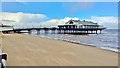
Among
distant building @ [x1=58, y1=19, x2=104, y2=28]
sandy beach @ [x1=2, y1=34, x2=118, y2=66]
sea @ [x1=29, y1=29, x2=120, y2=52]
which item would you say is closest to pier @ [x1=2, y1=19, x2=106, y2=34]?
distant building @ [x1=58, y1=19, x2=104, y2=28]

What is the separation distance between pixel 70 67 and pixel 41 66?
102cm

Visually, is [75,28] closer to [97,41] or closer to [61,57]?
[97,41]

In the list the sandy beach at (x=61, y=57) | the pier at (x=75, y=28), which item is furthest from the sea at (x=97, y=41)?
the pier at (x=75, y=28)

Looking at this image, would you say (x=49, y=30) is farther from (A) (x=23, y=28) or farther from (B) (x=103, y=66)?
(B) (x=103, y=66)

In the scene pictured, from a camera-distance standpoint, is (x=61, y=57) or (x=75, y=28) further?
(x=75, y=28)

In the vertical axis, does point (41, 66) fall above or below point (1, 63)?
below

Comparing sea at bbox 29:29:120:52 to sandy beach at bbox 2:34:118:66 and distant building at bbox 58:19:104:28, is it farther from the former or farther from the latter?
distant building at bbox 58:19:104:28

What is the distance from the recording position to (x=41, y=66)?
28.4 feet

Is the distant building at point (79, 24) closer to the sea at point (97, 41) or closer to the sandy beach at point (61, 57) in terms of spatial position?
the sea at point (97, 41)

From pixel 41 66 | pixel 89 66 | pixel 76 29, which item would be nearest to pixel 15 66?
pixel 41 66

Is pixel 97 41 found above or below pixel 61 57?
below

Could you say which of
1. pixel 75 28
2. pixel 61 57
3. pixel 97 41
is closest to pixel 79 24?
pixel 75 28

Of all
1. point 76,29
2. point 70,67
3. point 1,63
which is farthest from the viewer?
point 76,29

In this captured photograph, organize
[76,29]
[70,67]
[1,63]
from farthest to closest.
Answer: [76,29] → [70,67] → [1,63]
